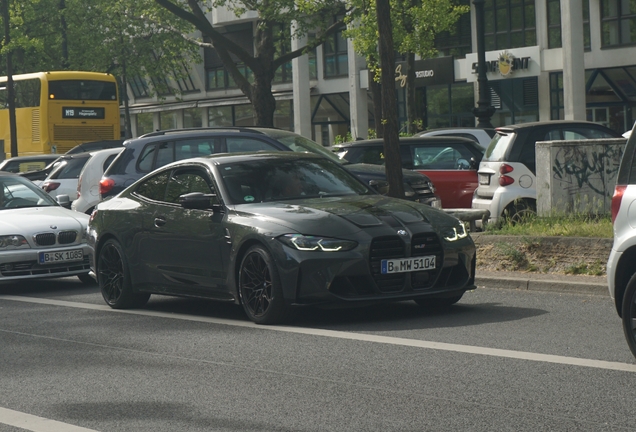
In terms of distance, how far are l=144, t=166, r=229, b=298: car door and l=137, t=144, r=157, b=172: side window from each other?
583 cm

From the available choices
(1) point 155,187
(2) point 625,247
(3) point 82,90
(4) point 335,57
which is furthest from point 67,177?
(4) point 335,57

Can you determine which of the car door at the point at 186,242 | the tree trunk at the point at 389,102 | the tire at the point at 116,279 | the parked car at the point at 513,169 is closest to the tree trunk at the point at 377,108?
the parked car at the point at 513,169

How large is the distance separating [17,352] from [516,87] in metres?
39.7

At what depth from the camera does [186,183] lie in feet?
37.3

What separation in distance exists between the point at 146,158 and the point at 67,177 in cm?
619

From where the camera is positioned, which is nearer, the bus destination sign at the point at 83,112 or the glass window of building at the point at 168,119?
the bus destination sign at the point at 83,112

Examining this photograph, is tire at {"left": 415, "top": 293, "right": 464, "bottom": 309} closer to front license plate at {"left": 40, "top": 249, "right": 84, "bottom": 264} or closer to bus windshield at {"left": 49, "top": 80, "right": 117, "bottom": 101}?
front license plate at {"left": 40, "top": 249, "right": 84, "bottom": 264}

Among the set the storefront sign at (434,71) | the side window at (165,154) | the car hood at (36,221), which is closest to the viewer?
the car hood at (36,221)

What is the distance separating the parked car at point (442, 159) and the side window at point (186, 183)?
8774 mm

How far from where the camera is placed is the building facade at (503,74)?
43.2 meters

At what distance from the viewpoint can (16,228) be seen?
14.6 m

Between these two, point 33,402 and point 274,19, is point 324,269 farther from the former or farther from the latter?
point 274,19

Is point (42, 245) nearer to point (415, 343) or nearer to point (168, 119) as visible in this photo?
point (415, 343)

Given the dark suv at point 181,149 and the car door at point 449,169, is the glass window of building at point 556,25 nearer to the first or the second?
the car door at point 449,169
